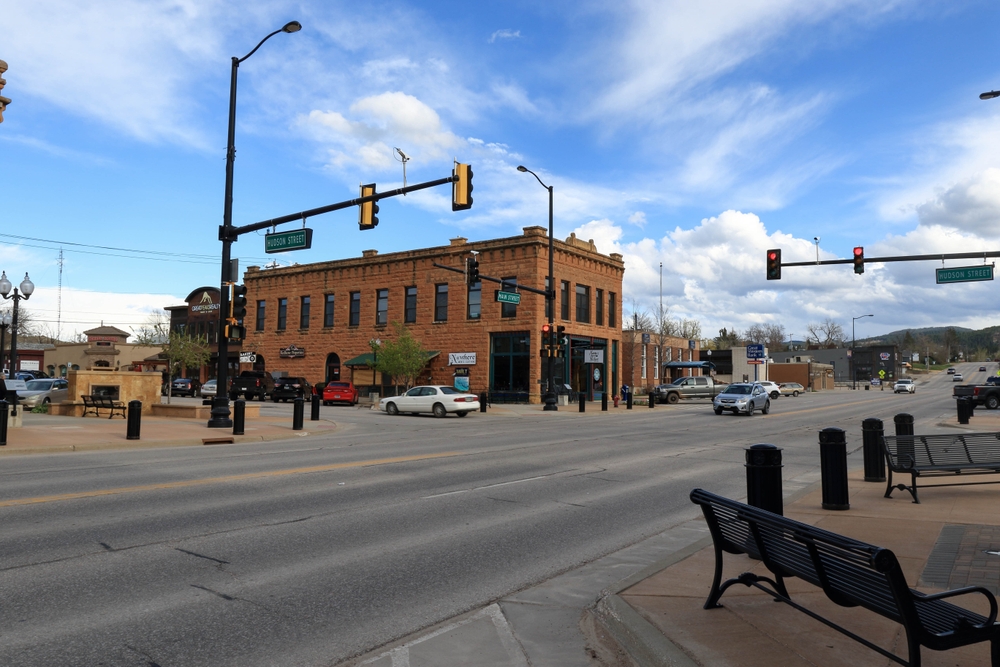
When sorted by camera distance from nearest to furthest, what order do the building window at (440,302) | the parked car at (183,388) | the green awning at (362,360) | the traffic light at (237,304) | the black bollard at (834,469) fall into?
the black bollard at (834,469) < the traffic light at (237,304) < the building window at (440,302) < the green awning at (362,360) < the parked car at (183,388)

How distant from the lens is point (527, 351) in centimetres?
4191

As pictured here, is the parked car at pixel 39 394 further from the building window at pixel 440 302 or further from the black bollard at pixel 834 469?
the black bollard at pixel 834 469

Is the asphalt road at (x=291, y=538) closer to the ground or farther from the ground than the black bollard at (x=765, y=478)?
closer to the ground

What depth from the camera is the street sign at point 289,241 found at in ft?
66.5

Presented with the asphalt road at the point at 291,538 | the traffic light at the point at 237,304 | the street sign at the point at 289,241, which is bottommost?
the asphalt road at the point at 291,538

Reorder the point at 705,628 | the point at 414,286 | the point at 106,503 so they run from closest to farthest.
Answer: the point at 705,628
the point at 106,503
the point at 414,286

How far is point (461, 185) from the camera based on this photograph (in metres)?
18.0

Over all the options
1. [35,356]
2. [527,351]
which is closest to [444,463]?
[527,351]

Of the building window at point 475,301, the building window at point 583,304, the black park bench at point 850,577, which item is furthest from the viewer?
the building window at point 583,304

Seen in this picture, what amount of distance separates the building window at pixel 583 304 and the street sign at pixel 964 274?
21358 mm

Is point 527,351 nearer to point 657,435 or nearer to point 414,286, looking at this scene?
point 414,286

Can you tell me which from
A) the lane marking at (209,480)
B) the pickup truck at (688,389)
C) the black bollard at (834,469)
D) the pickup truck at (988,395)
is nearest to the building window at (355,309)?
the pickup truck at (688,389)

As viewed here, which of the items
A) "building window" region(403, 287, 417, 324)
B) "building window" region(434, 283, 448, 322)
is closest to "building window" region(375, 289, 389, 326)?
"building window" region(403, 287, 417, 324)

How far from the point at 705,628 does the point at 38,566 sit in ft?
18.5
